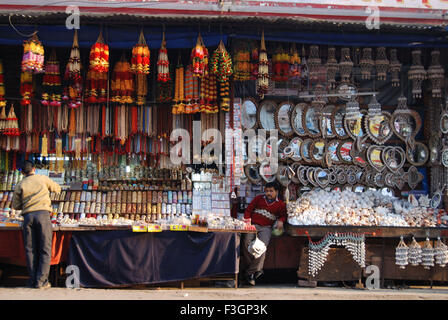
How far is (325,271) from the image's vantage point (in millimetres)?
7129

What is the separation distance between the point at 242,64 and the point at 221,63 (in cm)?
50

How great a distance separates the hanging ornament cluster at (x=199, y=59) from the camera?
717cm

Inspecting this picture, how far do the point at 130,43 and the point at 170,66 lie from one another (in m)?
0.79

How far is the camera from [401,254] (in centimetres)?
705

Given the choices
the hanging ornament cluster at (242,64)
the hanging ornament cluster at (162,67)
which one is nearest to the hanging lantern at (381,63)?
the hanging ornament cluster at (242,64)

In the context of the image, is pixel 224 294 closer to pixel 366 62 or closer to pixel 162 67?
pixel 162 67

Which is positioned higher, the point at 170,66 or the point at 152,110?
the point at 170,66

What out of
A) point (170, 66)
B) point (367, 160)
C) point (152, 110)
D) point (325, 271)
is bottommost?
point (325, 271)

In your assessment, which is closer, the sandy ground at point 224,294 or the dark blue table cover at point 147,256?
the sandy ground at point 224,294

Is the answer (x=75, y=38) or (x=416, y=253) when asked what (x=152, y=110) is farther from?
(x=416, y=253)

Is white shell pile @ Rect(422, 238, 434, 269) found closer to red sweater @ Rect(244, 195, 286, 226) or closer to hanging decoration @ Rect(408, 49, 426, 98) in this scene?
red sweater @ Rect(244, 195, 286, 226)

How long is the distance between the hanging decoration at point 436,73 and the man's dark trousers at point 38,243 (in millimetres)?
5960

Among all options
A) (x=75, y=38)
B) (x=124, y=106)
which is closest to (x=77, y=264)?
(x=124, y=106)

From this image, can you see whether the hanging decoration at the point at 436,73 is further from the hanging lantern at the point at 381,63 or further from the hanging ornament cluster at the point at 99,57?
the hanging ornament cluster at the point at 99,57
